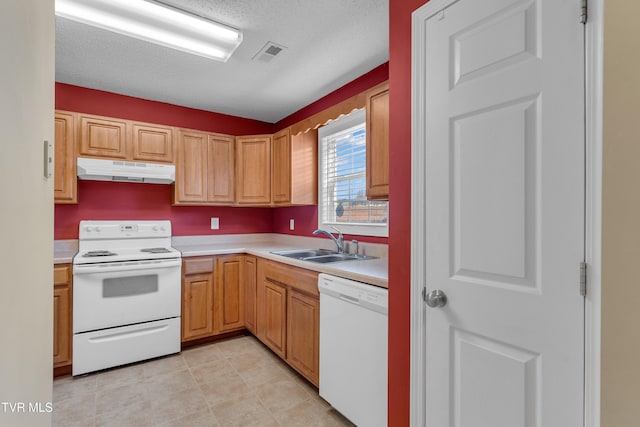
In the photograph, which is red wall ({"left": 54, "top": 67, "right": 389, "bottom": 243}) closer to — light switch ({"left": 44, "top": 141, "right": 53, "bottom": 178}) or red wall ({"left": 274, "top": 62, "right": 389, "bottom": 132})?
red wall ({"left": 274, "top": 62, "right": 389, "bottom": 132})

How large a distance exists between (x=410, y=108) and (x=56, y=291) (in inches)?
113

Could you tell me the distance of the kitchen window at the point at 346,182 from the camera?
8.86 ft

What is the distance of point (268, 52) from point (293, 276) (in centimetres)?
172

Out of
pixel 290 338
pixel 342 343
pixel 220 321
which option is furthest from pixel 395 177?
pixel 220 321

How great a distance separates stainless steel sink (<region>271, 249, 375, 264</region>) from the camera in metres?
2.66

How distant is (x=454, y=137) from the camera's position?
1.21 metres

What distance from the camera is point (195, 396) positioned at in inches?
86.7

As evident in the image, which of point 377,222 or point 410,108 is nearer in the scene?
point 410,108

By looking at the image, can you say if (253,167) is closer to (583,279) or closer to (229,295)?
(229,295)

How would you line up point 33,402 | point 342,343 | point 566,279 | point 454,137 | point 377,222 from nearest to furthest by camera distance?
point 33,402, point 566,279, point 454,137, point 342,343, point 377,222

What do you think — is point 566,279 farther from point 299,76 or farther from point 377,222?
point 299,76

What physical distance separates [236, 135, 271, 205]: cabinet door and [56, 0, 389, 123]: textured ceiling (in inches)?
16.4

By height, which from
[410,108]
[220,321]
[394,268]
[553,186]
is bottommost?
[220,321]

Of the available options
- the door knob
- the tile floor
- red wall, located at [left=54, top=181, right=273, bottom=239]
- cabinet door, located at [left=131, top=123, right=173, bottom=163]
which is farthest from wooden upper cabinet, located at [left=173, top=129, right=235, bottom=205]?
the door knob
